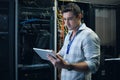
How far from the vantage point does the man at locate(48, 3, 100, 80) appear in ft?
5.89

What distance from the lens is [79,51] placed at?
73.5 inches

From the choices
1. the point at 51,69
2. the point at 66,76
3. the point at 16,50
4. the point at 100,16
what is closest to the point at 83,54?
the point at 66,76

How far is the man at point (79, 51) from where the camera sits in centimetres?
179

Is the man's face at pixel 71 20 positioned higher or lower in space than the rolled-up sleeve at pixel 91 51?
higher

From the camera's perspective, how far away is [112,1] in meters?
4.07

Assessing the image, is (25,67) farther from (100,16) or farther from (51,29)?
(100,16)

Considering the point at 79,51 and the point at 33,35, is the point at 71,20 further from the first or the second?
the point at 33,35

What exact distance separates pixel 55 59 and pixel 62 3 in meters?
1.71
